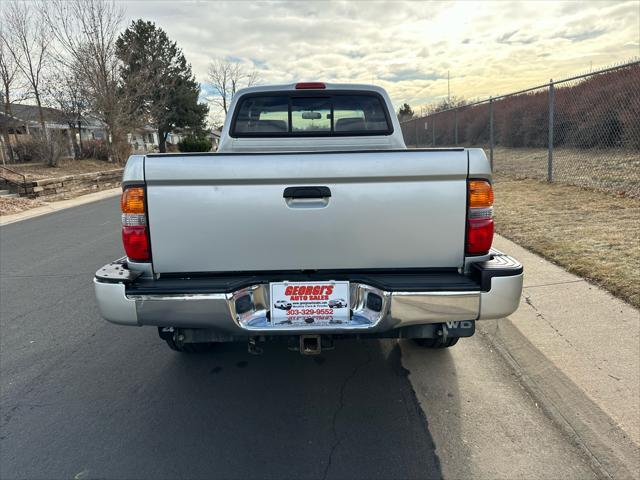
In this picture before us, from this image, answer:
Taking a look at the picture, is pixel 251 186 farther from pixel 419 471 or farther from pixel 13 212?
pixel 13 212

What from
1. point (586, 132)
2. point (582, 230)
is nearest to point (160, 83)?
point (586, 132)

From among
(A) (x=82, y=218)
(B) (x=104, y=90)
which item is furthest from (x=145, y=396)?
(B) (x=104, y=90)

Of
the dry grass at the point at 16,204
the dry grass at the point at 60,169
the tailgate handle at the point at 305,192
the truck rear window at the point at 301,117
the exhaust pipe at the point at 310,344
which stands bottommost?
the dry grass at the point at 16,204

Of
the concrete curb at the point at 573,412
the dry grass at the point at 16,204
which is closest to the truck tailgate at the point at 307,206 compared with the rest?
the concrete curb at the point at 573,412

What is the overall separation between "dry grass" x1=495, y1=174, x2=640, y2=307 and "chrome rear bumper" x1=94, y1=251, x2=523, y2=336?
2.42 m

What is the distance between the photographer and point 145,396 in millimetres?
3059

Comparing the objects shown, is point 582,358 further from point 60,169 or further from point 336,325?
point 60,169

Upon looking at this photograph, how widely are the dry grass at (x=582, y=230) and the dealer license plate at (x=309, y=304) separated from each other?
306cm

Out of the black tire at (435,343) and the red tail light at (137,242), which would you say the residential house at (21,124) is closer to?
the red tail light at (137,242)

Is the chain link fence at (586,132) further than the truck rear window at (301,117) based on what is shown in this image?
Yes

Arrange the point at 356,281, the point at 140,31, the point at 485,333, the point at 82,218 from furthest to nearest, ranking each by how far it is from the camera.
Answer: the point at 140,31, the point at 82,218, the point at 485,333, the point at 356,281

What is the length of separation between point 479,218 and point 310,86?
2297 millimetres

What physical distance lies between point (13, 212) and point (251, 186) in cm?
1379

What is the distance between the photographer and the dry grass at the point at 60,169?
19.5 meters
